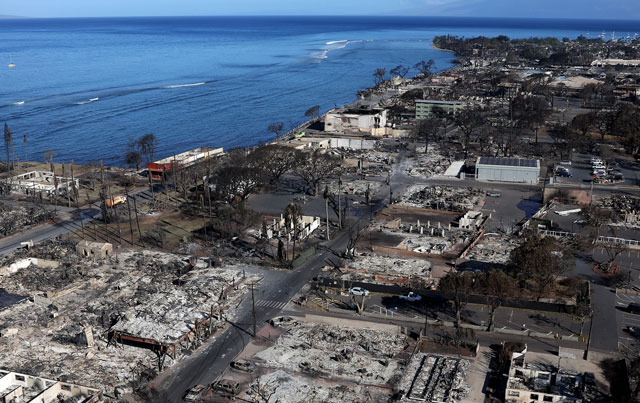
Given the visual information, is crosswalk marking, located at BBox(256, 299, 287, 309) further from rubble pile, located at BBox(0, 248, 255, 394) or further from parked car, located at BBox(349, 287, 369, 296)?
parked car, located at BBox(349, 287, 369, 296)

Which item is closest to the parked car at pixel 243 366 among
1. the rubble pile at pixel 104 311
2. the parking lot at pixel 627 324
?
the rubble pile at pixel 104 311

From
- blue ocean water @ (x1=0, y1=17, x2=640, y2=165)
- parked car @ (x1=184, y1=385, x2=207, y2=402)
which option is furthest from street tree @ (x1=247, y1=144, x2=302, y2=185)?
parked car @ (x1=184, y1=385, x2=207, y2=402)

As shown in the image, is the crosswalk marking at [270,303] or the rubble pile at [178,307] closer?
the rubble pile at [178,307]

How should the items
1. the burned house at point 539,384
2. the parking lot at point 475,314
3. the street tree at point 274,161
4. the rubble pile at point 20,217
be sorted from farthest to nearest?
the street tree at point 274,161 < the rubble pile at point 20,217 < the parking lot at point 475,314 < the burned house at point 539,384

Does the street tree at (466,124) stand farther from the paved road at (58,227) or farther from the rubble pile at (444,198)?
the paved road at (58,227)

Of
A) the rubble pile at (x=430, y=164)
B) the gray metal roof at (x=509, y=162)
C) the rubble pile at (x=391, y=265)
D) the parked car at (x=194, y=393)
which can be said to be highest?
the gray metal roof at (x=509, y=162)

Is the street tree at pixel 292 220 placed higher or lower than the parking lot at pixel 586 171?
higher

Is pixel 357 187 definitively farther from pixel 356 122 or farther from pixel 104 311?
pixel 104 311

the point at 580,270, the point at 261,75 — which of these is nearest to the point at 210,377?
the point at 580,270
